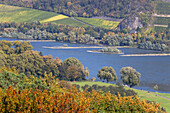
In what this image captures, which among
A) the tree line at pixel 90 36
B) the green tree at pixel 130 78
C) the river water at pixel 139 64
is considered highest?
the tree line at pixel 90 36

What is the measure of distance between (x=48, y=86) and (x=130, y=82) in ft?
172

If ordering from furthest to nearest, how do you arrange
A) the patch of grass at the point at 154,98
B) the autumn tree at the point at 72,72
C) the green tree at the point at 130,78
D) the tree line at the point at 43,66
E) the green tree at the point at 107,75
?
the tree line at the point at 43,66, the autumn tree at the point at 72,72, the green tree at the point at 107,75, the green tree at the point at 130,78, the patch of grass at the point at 154,98

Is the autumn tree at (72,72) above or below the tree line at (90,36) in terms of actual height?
below

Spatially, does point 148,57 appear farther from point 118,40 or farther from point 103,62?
point 118,40

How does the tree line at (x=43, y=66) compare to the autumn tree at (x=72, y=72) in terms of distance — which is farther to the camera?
the tree line at (x=43, y=66)

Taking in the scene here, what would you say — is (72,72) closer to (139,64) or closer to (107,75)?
(107,75)

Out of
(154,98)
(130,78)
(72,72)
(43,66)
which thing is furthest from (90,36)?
(154,98)

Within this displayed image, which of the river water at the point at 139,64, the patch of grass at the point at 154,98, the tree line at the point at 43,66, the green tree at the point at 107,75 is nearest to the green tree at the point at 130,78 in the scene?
the river water at the point at 139,64

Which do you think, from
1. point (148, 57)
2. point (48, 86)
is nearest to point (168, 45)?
point (148, 57)

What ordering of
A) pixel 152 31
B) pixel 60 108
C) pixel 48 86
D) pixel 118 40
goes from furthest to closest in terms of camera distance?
pixel 152 31
pixel 118 40
pixel 48 86
pixel 60 108

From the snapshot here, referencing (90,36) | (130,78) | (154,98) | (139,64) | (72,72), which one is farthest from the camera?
(90,36)

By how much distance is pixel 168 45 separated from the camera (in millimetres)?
161875

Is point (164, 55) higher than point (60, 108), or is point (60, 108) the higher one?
point (60, 108)

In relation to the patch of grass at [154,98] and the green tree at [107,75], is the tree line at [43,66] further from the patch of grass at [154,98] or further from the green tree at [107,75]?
the patch of grass at [154,98]
